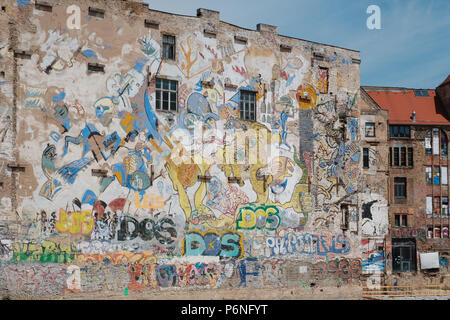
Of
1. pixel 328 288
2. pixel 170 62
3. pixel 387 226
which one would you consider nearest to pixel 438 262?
pixel 387 226

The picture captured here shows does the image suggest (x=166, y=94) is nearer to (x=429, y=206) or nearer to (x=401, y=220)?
(x=401, y=220)

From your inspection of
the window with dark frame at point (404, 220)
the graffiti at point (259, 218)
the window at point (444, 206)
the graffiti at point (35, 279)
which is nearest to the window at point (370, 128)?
the window with dark frame at point (404, 220)

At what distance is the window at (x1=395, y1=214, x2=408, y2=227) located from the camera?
1706 inches

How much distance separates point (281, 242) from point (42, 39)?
1343 cm

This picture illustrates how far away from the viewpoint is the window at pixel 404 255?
42.4 metres

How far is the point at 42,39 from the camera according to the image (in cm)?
2084

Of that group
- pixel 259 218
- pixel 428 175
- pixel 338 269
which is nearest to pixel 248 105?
pixel 259 218

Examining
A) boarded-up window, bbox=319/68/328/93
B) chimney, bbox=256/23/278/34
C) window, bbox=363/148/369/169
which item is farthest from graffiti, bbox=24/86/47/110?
window, bbox=363/148/369/169

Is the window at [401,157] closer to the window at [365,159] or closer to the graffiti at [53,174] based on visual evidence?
the window at [365,159]

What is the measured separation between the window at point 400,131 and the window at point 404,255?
8.35m

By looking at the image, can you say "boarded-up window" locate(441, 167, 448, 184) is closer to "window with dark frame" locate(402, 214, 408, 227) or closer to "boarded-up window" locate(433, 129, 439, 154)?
"boarded-up window" locate(433, 129, 439, 154)

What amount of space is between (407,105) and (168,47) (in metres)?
29.6

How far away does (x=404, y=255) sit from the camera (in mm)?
42938

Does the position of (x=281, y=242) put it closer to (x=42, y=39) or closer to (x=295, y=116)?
(x=295, y=116)
